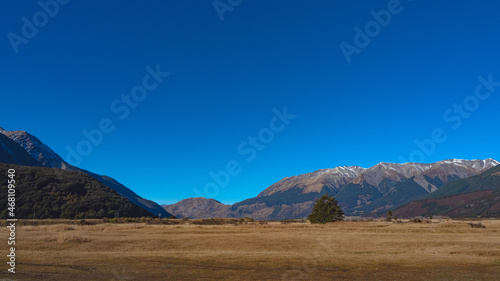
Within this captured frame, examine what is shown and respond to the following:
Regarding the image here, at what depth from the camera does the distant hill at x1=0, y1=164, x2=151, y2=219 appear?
3797 inches

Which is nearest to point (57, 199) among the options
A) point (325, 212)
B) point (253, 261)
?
point (325, 212)

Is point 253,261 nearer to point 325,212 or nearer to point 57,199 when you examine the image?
point 325,212

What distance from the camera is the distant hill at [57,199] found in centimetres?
9644

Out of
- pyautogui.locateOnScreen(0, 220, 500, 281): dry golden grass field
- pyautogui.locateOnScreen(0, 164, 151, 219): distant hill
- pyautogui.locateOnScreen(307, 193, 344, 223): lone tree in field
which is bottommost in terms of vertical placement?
pyautogui.locateOnScreen(0, 220, 500, 281): dry golden grass field

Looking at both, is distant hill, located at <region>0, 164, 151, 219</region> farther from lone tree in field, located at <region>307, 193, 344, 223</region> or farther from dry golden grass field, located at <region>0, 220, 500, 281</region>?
dry golden grass field, located at <region>0, 220, 500, 281</region>

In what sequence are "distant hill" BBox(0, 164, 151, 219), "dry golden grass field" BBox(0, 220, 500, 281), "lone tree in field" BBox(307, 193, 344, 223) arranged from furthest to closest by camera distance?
"distant hill" BBox(0, 164, 151, 219) < "lone tree in field" BBox(307, 193, 344, 223) < "dry golden grass field" BBox(0, 220, 500, 281)

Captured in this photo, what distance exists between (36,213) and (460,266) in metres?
106

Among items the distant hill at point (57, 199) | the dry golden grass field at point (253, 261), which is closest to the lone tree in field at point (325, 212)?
the dry golden grass field at point (253, 261)

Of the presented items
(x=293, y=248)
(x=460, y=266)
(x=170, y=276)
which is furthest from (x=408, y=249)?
(x=170, y=276)

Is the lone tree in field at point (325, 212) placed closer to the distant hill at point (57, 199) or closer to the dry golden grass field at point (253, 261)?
the dry golden grass field at point (253, 261)

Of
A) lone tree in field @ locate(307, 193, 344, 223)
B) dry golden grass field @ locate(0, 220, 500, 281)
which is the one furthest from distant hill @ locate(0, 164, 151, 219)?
dry golden grass field @ locate(0, 220, 500, 281)

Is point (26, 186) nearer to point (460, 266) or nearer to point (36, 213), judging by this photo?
point (36, 213)

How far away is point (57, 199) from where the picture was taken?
107 meters

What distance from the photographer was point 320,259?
83.0ft
